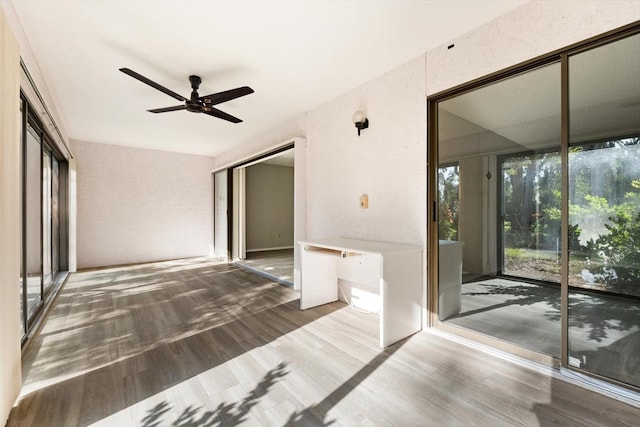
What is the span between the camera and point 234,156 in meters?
6.36

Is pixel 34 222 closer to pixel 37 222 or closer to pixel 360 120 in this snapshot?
pixel 37 222

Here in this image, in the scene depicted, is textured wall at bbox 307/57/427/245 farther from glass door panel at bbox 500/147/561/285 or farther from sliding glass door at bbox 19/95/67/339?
sliding glass door at bbox 19/95/67/339

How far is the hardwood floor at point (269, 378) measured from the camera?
5.04 ft

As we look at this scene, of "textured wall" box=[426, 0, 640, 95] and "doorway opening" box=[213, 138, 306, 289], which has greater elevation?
"textured wall" box=[426, 0, 640, 95]

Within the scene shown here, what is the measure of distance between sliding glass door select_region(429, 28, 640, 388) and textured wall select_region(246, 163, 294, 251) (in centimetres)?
618

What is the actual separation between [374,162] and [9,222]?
113 inches

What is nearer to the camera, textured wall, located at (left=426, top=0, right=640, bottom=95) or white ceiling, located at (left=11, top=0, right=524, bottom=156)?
textured wall, located at (left=426, top=0, right=640, bottom=95)

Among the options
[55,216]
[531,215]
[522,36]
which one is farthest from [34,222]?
[522,36]

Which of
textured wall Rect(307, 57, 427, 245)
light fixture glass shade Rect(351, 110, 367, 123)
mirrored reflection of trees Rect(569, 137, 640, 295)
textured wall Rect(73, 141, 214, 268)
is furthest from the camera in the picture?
textured wall Rect(73, 141, 214, 268)

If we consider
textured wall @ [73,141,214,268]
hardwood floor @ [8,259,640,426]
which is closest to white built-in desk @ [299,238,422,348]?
hardwood floor @ [8,259,640,426]

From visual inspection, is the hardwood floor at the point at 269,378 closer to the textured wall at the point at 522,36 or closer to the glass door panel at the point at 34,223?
the glass door panel at the point at 34,223

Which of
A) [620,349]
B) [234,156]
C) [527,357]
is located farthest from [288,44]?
[234,156]

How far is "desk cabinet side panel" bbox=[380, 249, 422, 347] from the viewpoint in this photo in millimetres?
2326

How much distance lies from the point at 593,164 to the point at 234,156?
5893 millimetres
